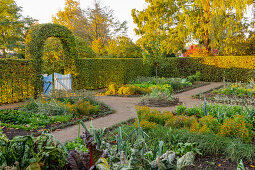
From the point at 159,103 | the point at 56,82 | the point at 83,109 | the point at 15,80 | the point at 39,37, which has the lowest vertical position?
the point at 159,103

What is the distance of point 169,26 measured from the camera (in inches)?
832

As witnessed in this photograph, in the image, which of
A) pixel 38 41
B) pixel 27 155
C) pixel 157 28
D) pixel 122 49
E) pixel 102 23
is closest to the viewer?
pixel 27 155

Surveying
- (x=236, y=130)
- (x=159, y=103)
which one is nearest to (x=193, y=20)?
(x=159, y=103)

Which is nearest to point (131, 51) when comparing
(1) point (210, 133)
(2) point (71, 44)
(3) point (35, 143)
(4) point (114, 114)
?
(2) point (71, 44)

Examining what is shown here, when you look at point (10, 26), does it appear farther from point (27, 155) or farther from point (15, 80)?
point (27, 155)

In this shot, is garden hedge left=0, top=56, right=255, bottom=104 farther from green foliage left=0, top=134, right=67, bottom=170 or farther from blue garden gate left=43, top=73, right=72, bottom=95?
green foliage left=0, top=134, right=67, bottom=170

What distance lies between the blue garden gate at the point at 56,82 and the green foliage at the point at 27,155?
783 centimetres

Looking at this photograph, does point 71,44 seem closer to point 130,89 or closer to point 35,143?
point 130,89

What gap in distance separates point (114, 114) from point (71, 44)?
562 cm

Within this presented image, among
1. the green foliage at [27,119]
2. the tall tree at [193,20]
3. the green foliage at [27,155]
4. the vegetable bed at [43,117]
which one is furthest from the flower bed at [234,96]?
the tall tree at [193,20]

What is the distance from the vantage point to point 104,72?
534 inches

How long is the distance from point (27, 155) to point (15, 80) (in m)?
8.41

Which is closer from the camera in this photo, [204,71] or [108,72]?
[108,72]

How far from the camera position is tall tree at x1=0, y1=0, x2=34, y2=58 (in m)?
22.5
